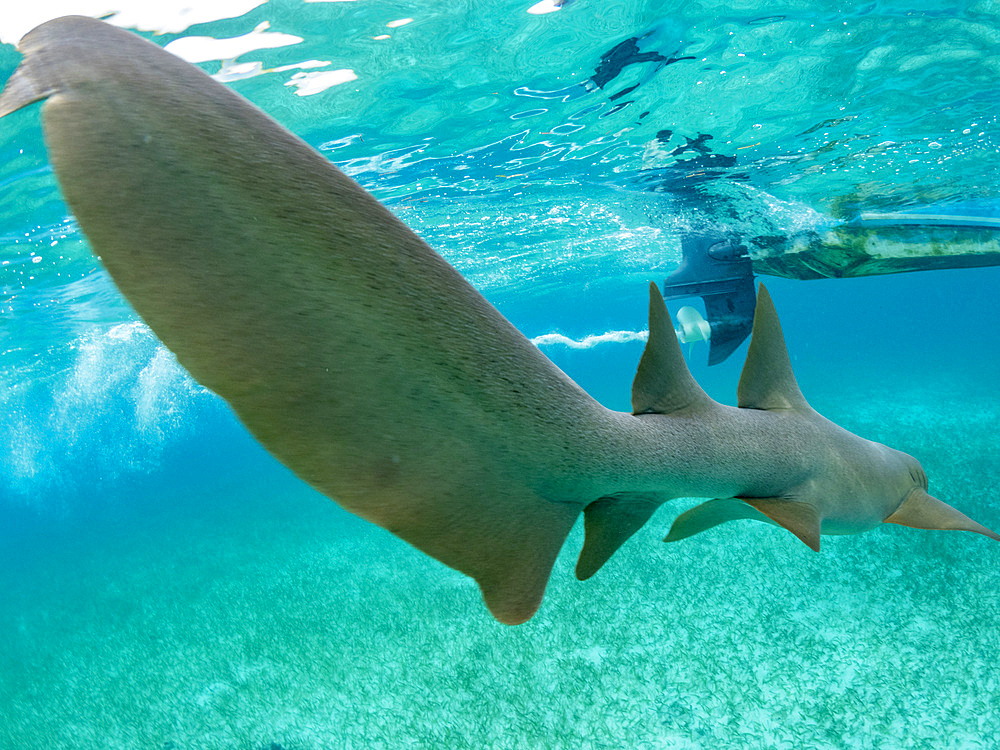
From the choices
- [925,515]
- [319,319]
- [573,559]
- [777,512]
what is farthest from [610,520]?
[573,559]

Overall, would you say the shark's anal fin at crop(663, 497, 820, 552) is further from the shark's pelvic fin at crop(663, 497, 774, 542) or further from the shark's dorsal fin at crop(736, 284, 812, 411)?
the shark's dorsal fin at crop(736, 284, 812, 411)

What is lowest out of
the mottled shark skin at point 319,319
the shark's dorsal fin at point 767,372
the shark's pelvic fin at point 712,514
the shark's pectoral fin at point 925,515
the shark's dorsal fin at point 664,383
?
the shark's pectoral fin at point 925,515

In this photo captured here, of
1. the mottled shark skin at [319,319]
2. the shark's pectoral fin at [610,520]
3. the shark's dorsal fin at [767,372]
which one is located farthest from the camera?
the shark's dorsal fin at [767,372]

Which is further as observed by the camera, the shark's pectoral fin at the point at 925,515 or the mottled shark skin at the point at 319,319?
the shark's pectoral fin at the point at 925,515

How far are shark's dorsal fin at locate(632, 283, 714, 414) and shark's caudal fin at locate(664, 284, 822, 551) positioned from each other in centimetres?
26

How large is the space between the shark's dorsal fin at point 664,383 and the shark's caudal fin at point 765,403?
0.26 meters

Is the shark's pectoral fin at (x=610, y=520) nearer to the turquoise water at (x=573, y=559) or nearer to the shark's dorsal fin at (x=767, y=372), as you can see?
the shark's dorsal fin at (x=767, y=372)

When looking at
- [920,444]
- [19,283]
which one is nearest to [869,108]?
[920,444]

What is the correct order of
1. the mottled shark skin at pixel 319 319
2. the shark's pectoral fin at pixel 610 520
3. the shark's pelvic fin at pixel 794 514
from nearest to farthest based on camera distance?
the mottled shark skin at pixel 319 319 < the shark's pectoral fin at pixel 610 520 < the shark's pelvic fin at pixel 794 514

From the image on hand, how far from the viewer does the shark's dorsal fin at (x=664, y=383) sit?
116cm

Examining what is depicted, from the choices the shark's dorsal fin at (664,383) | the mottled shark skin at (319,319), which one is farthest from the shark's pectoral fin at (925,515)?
the mottled shark skin at (319,319)

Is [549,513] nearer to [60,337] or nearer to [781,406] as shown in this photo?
[781,406]

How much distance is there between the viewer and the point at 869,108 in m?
11.1

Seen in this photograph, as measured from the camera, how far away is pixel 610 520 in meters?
1.15
